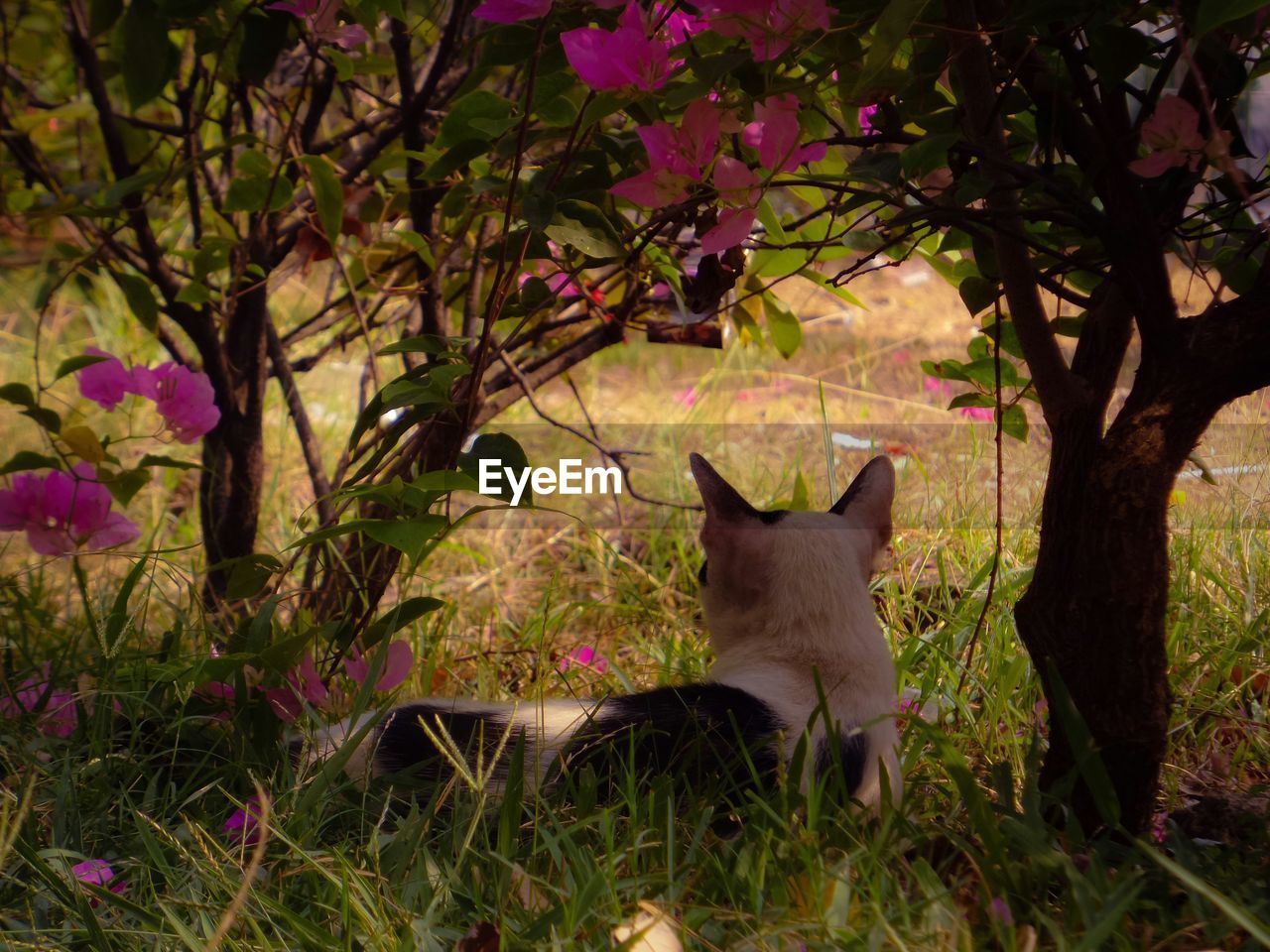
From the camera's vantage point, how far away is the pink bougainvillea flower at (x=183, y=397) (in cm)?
Result: 159

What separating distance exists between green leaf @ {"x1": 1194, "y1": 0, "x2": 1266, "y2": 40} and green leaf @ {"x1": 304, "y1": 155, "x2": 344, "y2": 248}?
0.96m

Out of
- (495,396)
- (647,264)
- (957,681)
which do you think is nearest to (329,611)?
(495,396)

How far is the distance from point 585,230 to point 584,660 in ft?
2.60

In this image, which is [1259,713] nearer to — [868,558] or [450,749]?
[868,558]

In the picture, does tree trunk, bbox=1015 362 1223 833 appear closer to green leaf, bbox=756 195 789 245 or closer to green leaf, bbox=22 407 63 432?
green leaf, bbox=756 195 789 245

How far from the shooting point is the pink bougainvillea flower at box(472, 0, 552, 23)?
1.00 metres

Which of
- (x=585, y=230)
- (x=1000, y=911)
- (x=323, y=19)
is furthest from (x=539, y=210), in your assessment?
(x=1000, y=911)

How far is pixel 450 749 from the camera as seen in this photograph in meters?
1.17

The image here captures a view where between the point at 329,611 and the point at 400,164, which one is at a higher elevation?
the point at 400,164

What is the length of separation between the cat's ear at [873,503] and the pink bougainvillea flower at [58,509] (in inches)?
38.9

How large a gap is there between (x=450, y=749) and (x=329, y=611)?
544 millimetres

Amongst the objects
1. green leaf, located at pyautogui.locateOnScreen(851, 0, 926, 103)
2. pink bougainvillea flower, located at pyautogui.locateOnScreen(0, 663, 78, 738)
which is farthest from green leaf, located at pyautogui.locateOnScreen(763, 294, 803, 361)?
pink bougainvillea flower, located at pyautogui.locateOnScreen(0, 663, 78, 738)

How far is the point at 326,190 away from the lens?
56.0 inches

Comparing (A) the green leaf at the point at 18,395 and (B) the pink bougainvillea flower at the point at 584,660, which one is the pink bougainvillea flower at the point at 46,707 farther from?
(B) the pink bougainvillea flower at the point at 584,660
